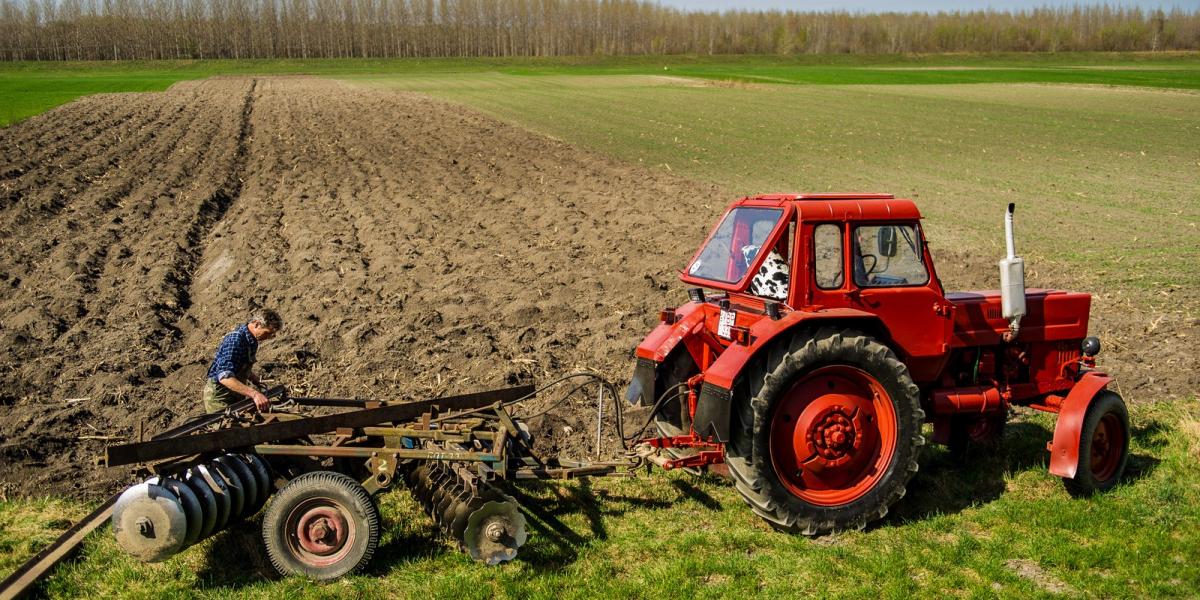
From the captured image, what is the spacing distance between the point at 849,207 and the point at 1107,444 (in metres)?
2.51

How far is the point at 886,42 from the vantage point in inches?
5620

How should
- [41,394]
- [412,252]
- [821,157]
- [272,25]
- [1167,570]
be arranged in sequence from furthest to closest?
1. [272,25]
2. [821,157]
3. [412,252]
4. [41,394]
5. [1167,570]

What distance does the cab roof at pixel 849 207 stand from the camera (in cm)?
587

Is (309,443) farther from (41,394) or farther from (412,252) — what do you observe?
(412,252)

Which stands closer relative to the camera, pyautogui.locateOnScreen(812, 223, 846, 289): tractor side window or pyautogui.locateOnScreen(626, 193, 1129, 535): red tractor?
pyautogui.locateOnScreen(626, 193, 1129, 535): red tractor

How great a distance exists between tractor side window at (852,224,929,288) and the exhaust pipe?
0.53 meters

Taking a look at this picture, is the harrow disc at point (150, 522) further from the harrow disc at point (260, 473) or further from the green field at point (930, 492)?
the harrow disc at point (260, 473)

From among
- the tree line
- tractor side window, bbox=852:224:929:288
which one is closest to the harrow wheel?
tractor side window, bbox=852:224:929:288

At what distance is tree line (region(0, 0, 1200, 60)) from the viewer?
11738cm

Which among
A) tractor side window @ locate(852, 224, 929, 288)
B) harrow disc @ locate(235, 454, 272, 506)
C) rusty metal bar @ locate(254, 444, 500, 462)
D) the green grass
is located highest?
tractor side window @ locate(852, 224, 929, 288)

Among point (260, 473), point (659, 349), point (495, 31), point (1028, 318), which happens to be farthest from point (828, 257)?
point (495, 31)

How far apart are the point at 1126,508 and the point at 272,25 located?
137569 mm

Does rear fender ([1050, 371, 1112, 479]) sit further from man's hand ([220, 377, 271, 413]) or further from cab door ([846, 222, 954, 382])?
man's hand ([220, 377, 271, 413])

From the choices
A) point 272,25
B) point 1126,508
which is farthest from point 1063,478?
point 272,25
